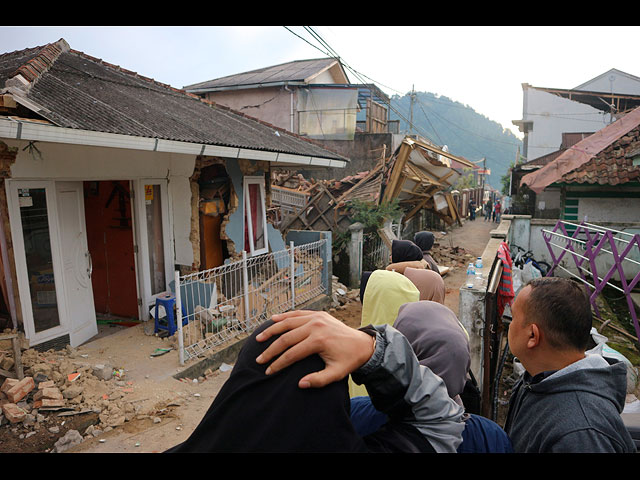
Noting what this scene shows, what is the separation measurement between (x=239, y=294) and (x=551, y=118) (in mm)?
24688

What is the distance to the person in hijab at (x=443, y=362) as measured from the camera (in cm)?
128

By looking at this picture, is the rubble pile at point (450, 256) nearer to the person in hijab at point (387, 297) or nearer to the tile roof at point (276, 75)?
the tile roof at point (276, 75)

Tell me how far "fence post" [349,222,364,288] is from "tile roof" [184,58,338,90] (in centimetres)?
892

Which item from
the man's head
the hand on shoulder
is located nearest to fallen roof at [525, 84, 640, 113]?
the man's head

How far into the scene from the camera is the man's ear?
161cm

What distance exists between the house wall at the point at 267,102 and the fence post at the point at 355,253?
839cm

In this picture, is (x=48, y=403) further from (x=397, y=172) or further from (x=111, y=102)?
(x=397, y=172)

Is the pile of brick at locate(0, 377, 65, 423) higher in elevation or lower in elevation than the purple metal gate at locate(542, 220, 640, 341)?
lower

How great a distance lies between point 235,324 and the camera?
21.1 feet

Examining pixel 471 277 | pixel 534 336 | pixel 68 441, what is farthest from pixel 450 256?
pixel 534 336

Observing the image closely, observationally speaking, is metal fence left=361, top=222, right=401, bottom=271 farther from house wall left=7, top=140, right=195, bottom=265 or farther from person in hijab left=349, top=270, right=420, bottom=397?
person in hijab left=349, top=270, right=420, bottom=397

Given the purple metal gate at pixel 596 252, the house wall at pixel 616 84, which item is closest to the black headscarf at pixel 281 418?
the purple metal gate at pixel 596 252

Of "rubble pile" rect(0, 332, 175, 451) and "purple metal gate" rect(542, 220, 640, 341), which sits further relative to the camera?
"purple metal gate" rect(542, 220, 640, 341)
